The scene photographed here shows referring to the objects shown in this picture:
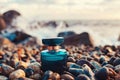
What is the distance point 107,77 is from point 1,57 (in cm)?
231

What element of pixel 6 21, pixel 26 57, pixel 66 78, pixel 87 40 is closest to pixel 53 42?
pixel 66 78

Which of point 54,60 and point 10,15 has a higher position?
point 10,15

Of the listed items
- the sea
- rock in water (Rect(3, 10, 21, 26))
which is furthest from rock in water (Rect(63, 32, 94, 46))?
rock in water (Rect(3, 10, 21, 26))

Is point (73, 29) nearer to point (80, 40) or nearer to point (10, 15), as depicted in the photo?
point (10, 15)

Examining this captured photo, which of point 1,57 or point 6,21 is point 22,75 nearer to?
point 1,57

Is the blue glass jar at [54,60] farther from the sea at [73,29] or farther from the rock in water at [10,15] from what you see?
the rock in water at [10,15]

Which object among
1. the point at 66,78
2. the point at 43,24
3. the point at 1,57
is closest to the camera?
the point at 66,78

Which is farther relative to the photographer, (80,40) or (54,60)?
(80,40)

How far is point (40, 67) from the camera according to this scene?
3404 millimetres

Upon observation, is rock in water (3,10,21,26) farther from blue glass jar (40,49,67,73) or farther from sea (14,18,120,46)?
blue glass jar (40,49,67,73)

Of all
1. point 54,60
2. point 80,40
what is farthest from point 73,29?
point 54,60

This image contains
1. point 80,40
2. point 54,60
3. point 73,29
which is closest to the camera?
point 54,60

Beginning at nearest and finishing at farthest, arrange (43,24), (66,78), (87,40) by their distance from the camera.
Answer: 1. (66,78)
2. (87,40)
3. (43,24)

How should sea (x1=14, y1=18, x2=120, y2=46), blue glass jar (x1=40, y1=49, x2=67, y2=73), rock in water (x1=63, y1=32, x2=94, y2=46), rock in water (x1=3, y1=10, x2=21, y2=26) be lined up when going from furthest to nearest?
rock in water (x1=3, y1=10, x2=21, y2=26), sea (x1=14, y1=18, x2=120, y2=46), rock in water (x1=63, y1=32, x2=94, y2=46), blue glass jar (x1=40, y1=49, x2=67, y2=73)
